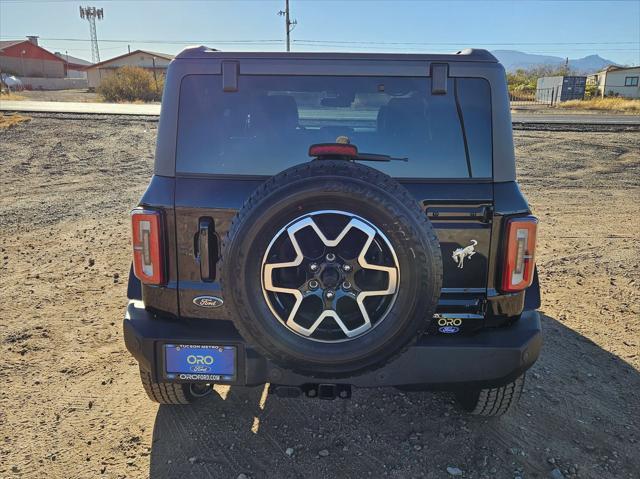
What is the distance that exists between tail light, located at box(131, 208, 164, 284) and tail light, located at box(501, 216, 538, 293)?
5.23 feet

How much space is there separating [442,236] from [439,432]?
1.21 m

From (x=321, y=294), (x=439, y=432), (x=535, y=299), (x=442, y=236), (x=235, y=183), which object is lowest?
(x=439, y=432)

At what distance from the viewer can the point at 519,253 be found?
2.40 meters

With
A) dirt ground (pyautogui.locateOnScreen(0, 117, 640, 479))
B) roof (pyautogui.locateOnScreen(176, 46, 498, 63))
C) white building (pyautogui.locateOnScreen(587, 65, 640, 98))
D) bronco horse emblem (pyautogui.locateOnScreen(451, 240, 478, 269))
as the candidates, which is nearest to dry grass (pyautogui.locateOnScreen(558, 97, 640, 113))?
white building (pyautogui.locateOnScreen(587, 65, 640, 98))

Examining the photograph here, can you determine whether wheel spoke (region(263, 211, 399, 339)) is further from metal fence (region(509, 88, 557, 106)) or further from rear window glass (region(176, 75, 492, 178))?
metal fence (region(509, 88, 557, 106))

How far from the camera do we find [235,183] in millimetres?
2424

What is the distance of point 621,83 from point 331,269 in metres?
59.4

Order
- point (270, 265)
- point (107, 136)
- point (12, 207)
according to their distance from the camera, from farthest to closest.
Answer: point (107, 136)
point (12, 207)
point (270, 265)

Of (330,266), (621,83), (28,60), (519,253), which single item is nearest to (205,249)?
(330,266)

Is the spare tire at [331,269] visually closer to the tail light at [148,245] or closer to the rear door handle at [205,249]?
the rear door handle at [205,249]

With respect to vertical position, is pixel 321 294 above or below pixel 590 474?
above

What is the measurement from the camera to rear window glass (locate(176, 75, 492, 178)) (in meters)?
2.46

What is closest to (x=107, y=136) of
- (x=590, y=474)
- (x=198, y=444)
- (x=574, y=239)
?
(x=574, y=239)

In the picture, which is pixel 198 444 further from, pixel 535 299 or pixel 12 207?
pixel 12 207
